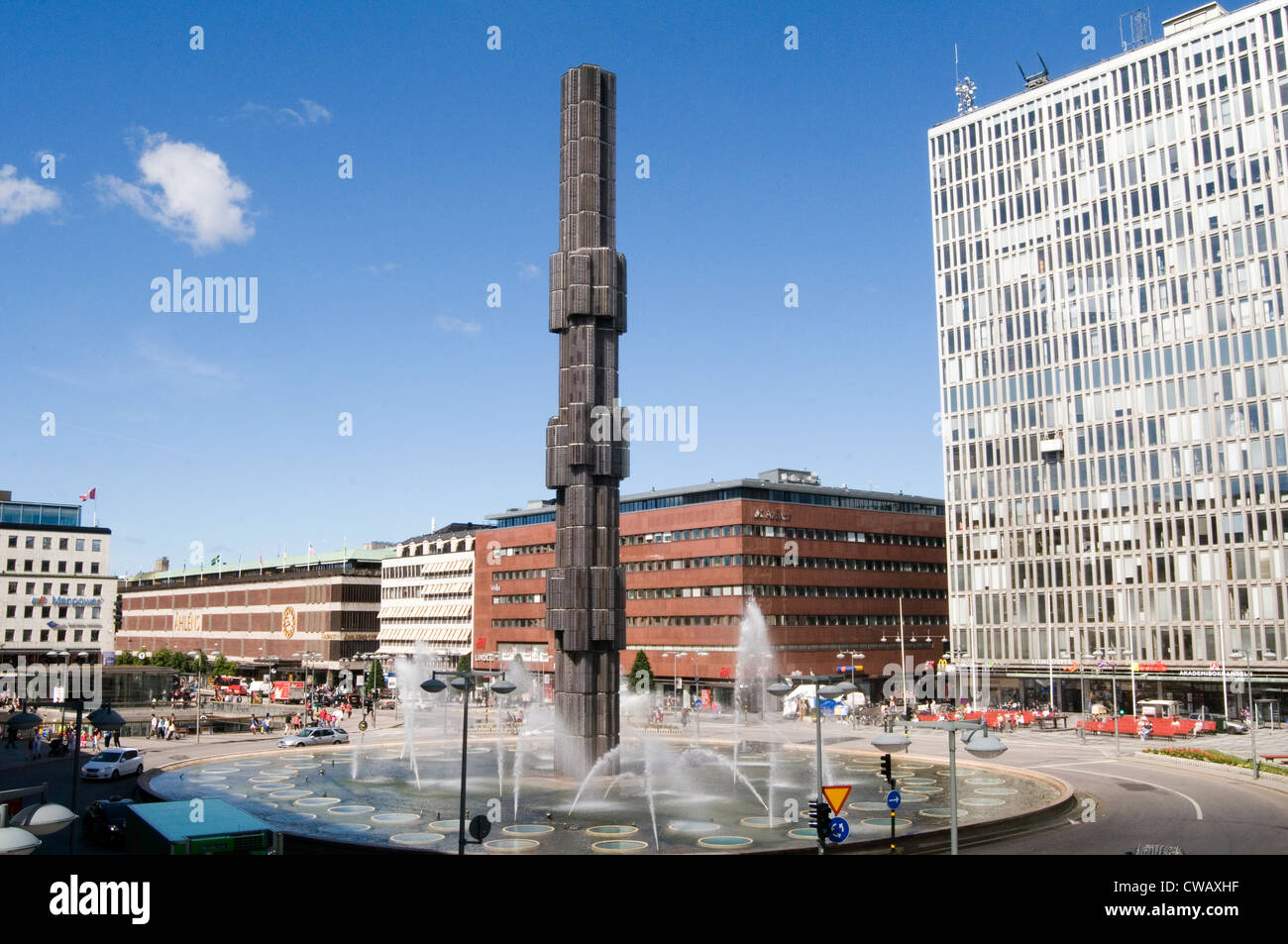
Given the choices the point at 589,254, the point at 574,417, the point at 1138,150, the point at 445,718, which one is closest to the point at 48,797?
the point at 574,417

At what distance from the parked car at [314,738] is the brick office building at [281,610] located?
79249mm

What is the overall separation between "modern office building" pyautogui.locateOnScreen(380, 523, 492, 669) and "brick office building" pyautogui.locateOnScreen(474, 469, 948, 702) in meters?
9.19

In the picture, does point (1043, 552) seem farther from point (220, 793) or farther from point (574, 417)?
point (220, 793)

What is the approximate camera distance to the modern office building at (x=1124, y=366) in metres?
88.4

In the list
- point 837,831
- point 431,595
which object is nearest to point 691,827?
point 837,831

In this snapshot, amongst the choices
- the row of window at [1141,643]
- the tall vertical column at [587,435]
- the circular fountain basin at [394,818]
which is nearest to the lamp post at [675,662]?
the row of window at [1141,643]

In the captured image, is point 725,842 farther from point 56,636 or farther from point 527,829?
point 56,636

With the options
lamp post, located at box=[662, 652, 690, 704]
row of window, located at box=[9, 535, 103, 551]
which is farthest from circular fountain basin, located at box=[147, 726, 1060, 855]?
row of window, located at box=[9, 535, 103, 551]

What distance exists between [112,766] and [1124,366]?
89654mm

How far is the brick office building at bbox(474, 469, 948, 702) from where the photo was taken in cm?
9831

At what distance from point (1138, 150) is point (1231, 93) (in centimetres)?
870
